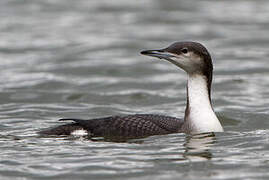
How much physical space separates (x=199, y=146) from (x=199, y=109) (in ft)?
1.61

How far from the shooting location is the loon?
33.4 feet

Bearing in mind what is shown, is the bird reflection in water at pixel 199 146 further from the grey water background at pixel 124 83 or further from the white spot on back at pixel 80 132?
the white spot on back at pixel 80 132

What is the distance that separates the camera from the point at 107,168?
9094mm

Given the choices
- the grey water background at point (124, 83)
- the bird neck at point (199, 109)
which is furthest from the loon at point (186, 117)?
the grey water background at point (124, 83)

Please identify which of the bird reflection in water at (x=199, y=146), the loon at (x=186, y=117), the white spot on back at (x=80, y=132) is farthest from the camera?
the white spot on back at (x=80, y=132)

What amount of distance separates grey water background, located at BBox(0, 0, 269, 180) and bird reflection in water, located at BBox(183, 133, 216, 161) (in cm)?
1

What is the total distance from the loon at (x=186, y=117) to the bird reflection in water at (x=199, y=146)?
9 cm

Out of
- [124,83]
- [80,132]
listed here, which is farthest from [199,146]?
[124,83]

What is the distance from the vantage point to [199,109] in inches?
404

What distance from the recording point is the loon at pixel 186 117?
1020 cm

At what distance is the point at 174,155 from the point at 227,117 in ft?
10.1

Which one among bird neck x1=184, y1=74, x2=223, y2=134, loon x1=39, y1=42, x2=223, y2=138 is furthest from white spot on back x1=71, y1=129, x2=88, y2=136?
bird neck x1=184, y1=74, x2=223, y2=134

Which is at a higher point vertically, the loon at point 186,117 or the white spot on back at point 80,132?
the loon at point 186,117

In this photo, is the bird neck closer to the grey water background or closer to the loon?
the loon
